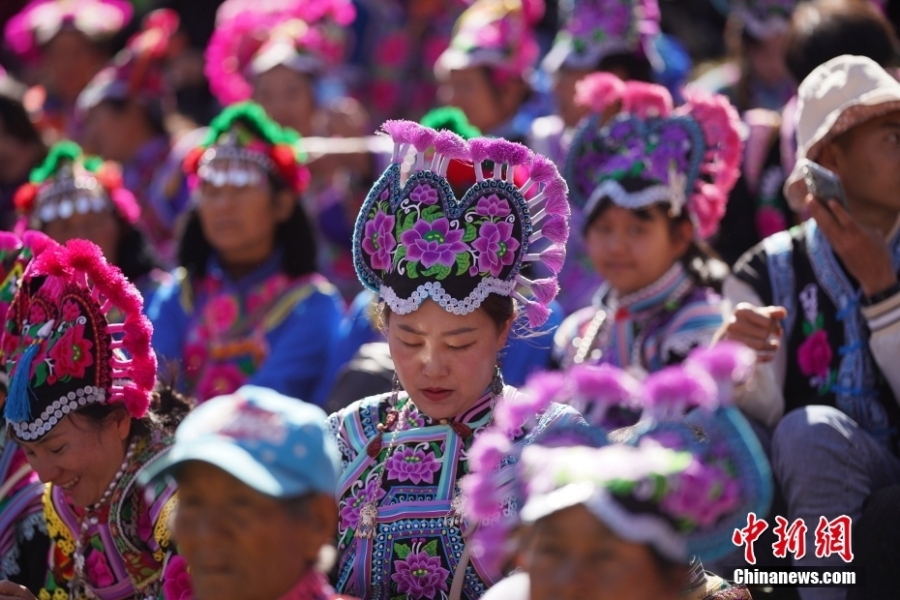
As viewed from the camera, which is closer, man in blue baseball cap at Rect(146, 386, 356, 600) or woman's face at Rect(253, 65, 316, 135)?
man in blue baseball cap at Rect(146, 386, 356, 600)

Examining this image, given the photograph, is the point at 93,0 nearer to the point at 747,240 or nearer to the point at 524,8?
the point at 524,8

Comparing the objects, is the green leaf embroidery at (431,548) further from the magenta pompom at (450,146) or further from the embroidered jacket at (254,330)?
the embroidered jacket at (254,330)

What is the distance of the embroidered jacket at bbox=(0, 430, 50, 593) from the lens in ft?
12.7

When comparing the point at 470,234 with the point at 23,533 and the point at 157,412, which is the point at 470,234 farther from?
the point at 23,533

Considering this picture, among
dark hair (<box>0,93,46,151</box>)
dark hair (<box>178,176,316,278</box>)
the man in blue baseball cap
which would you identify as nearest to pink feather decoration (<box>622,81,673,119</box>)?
dark hair (<box>178,176,316,278</box>)

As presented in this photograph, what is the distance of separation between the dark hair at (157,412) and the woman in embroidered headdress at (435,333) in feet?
1.91

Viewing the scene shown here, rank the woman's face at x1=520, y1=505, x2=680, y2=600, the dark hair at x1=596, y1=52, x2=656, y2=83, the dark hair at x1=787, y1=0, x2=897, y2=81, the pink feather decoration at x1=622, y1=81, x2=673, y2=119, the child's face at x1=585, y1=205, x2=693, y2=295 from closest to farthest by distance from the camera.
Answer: the woman's face at x1=520, y1=505, x2=680, y2=600 → the child's face at x1=585, y1=205, x2=693, y2=295 → the pink feather decoration at x1=622, y1=81, x2=673, y2=119 → the dark hair at x1=787, y1=0, x2=897, y2=81 → the dark hair at x1=596, y1=52, x2=656, y2=83

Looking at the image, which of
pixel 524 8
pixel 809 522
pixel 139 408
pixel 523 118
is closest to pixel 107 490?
pixel 139 408

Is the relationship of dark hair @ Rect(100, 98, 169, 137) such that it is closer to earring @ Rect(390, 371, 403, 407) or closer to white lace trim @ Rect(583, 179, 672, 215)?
white lace trim @ Rect(583, 179, 672, 215)

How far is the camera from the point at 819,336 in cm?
402

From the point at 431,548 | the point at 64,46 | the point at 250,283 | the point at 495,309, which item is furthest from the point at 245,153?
the point at 64,46

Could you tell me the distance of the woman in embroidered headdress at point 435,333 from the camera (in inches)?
127

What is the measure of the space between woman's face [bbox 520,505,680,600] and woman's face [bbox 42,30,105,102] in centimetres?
711

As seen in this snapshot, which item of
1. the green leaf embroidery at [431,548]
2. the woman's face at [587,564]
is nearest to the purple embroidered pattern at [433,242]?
the green leaf embroidery at [431,548]
